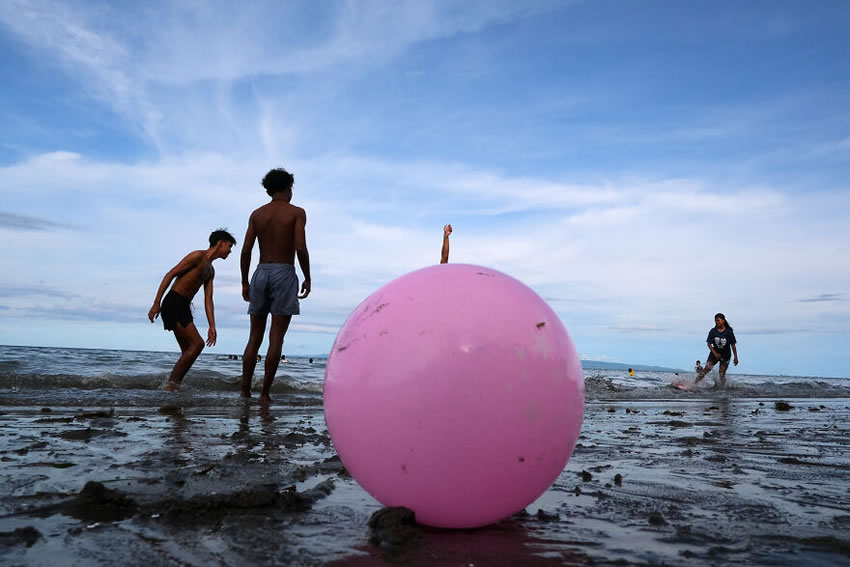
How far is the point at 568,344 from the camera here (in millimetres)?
2541

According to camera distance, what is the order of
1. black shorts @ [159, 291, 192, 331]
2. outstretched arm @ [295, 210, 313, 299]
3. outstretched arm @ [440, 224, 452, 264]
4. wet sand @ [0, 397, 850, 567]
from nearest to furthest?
wet sand @ [0, 397, 850, 567] → outstretched arm @ [440, 224, 452, 264] → outstretched arm @ [295, 210, 313, 299] → black shorts @ [159, 291, 192, 331]

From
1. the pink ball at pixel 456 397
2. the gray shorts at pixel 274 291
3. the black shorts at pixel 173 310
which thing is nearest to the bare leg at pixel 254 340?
the gray shorts at pixel 274 291

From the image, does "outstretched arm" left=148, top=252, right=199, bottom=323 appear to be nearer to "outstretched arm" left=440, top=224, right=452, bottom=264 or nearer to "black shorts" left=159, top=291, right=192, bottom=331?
"black shorts" left=159, top=291, right=192, bottom=331

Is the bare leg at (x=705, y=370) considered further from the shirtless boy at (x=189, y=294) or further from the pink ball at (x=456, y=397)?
the pink ball at (x=456, y=397)

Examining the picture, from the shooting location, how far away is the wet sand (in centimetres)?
213

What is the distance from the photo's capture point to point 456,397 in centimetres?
220

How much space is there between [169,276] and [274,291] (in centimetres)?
181

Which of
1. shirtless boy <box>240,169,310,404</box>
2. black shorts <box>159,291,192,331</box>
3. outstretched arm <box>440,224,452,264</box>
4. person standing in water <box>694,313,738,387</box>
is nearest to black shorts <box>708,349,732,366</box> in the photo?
person standing in water <box>694,313,738,387</box>

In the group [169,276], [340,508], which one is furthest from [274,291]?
[340,508]

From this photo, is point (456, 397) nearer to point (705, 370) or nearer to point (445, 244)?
point (445, 244)

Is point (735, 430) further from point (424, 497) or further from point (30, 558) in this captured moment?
point (30, 558)

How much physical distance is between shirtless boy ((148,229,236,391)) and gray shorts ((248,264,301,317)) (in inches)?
51.3

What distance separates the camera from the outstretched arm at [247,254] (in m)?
7.23

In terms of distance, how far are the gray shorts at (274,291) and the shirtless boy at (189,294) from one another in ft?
4.27
